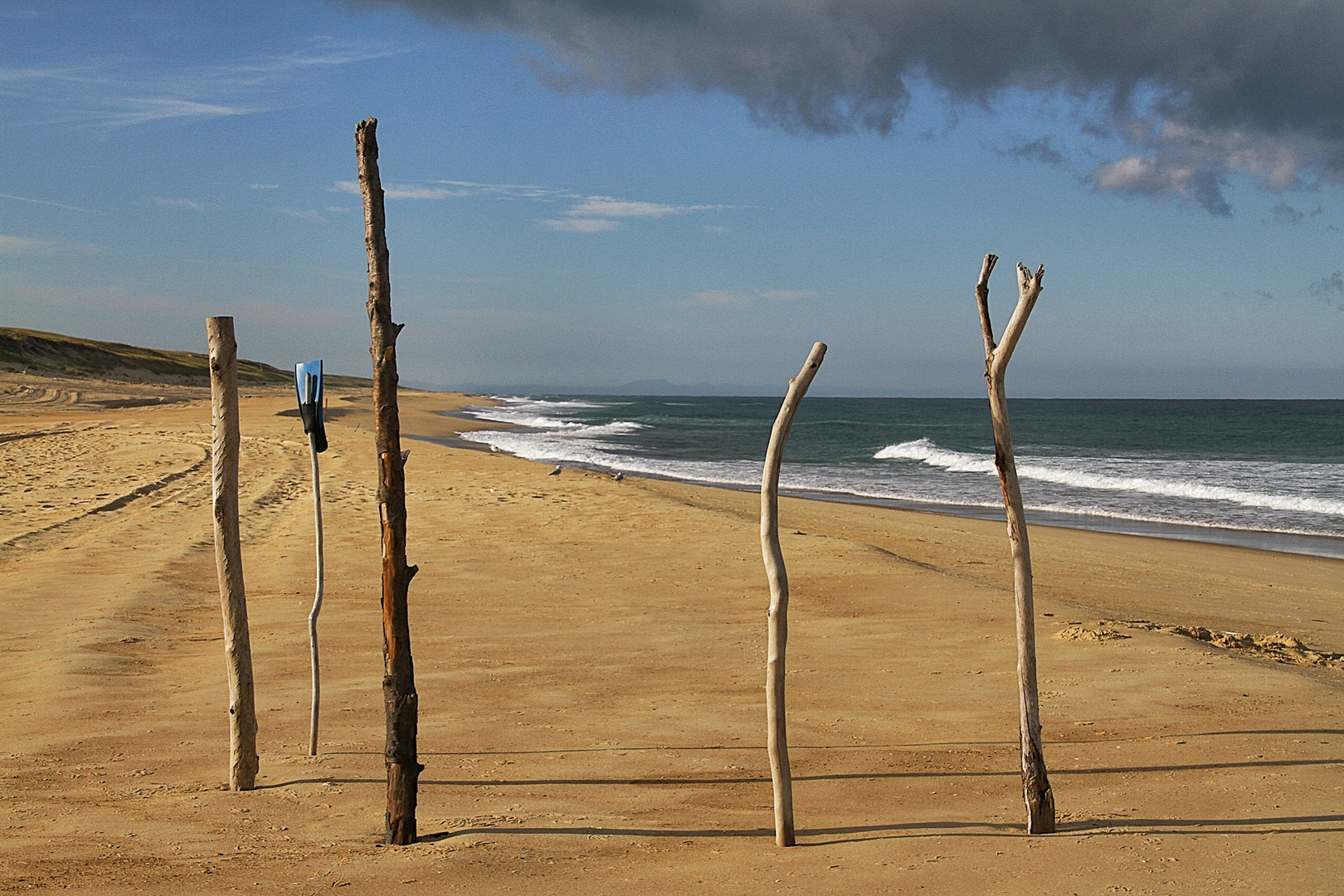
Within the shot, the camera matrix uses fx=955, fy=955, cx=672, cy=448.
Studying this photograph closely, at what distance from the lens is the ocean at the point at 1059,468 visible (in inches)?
813

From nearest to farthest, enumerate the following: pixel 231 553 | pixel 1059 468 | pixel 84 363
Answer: pixel 231 553, pixel 1059 468, pixel 84 363

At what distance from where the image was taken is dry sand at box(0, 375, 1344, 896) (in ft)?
13.2

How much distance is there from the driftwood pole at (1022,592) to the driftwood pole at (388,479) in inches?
106

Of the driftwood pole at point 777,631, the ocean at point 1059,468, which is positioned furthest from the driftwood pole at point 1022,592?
the ocean at point 1059,468

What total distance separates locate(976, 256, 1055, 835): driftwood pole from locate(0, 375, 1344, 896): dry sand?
0.17 meters

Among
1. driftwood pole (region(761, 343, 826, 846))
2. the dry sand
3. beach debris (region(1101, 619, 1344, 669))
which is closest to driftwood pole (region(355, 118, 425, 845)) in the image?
the dry sand

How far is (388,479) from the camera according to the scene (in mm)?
4371

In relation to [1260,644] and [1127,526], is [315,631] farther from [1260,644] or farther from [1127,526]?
[1127,526]

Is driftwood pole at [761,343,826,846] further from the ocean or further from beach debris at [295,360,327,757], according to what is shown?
the ocean

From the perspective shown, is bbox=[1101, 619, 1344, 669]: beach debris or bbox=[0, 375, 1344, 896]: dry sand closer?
bbox=[0, 375, 1344, 896]: dry sand

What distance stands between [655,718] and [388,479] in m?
2.91

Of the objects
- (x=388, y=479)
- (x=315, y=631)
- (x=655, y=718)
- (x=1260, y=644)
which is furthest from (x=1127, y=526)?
(x=388, y=479)

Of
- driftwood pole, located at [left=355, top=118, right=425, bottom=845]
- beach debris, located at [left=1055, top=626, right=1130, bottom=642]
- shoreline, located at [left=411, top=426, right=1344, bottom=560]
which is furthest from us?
shoreline, located at [left=411, top=426, right=1344, bottom=560]

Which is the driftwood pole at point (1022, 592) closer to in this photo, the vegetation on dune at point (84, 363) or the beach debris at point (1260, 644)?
the beach debris at point (1260, 644)
